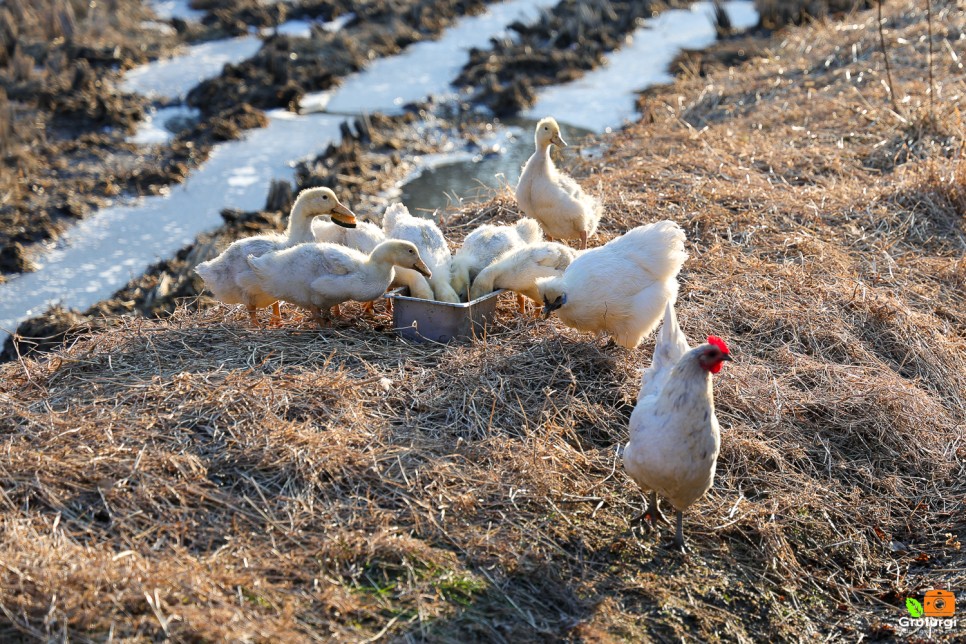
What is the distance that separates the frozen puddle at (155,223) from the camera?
8.26 m

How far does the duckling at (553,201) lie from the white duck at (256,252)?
1.36 metres

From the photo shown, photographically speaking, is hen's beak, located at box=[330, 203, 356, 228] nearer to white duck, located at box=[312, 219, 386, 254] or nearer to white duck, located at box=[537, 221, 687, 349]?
white duck, located at box=[312, 219, 386, 254]

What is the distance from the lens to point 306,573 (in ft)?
12.0

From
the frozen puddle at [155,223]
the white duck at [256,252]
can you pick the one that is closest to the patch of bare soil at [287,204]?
the frozen puddle at [155,223]

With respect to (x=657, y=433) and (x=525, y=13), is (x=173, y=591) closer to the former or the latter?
(x=657, y=433)

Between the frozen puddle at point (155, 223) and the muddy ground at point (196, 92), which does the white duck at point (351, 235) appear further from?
the frozen puddle at point (155, 223)

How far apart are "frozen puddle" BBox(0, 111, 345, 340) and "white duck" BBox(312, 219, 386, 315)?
8.24 ft

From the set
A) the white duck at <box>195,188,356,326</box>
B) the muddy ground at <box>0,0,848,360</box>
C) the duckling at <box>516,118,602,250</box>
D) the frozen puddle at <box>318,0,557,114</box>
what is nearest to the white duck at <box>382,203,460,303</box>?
the white duck at <box>195,188,356,326</box>

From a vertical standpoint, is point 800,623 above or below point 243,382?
below

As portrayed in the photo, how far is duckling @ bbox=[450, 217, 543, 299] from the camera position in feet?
20.0

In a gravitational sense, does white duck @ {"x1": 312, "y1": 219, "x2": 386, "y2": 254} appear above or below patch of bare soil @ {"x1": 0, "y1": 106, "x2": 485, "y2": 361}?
above

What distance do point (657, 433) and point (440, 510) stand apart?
977 mm

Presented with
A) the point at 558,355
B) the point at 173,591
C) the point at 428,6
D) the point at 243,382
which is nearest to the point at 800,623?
the point at 558,355

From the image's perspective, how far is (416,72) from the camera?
1427 cm
